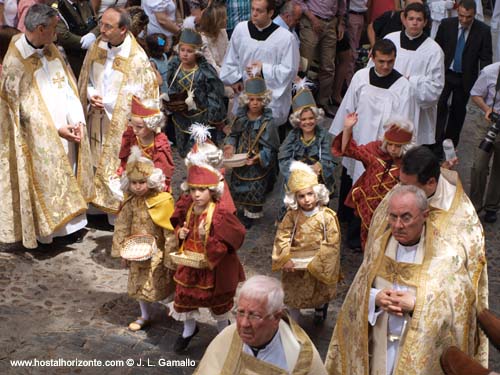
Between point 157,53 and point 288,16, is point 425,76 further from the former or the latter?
point 157,53

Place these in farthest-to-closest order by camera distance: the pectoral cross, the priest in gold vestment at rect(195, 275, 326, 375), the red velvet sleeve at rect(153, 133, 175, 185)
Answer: the pectoral cross < the red velvet sleeve at rect(153, 133, 175, 185) < the priest in gold vestment at rect(195, 275, 326, 375)

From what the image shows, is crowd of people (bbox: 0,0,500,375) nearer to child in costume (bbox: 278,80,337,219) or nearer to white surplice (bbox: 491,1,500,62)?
child in costume (bbox: 278,80,337,219)

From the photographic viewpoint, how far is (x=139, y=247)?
697 cm

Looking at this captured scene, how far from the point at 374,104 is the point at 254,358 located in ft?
14.4

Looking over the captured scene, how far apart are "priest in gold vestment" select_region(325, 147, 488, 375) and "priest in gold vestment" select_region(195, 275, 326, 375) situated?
0.72 meters

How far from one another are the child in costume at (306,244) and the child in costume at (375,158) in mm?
814

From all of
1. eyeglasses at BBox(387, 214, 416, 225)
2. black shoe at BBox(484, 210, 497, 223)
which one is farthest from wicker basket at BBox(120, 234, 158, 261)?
black shoe at BBox(484, 210, 497, 223)

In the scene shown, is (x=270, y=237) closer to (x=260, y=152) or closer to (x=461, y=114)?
(x=260, y=152)

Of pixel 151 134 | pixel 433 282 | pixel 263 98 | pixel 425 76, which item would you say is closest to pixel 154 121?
pixel 151 134

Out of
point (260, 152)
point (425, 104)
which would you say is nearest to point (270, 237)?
point (260, 152)

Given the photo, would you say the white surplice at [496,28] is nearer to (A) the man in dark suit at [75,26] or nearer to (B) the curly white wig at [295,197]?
(A) the man in dark suit at [75,26]

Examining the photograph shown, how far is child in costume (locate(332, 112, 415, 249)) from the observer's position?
738cm

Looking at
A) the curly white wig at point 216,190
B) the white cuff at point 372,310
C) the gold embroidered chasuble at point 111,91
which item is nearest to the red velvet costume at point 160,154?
the gold embroidered chasuble at point 111,91

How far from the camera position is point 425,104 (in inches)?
364
